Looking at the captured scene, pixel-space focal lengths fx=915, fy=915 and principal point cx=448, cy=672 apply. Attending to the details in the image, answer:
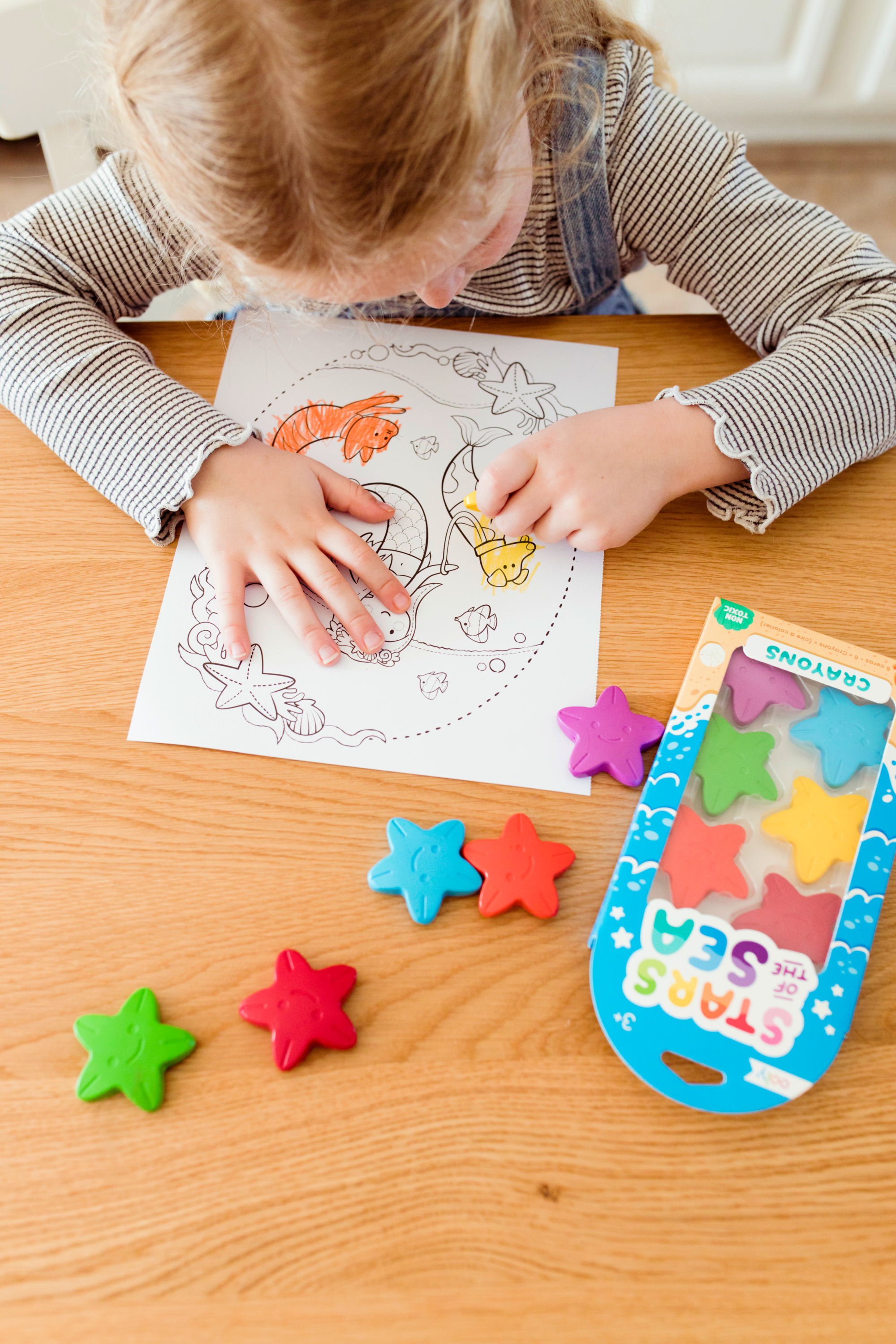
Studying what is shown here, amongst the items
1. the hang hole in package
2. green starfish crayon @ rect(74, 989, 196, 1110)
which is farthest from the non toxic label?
green starfish crayon @ rect(74, 989, 196, 1110)

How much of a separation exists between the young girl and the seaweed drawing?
11 mm

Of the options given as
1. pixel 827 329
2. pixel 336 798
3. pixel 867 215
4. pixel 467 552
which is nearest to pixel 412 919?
pixel 336 798

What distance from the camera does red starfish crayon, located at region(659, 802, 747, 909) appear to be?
434 millimetres

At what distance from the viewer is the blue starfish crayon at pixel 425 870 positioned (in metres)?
0.44

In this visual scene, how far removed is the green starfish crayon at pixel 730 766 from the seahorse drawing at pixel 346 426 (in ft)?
0.87

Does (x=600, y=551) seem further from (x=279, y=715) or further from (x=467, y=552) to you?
(x=279, y=715)

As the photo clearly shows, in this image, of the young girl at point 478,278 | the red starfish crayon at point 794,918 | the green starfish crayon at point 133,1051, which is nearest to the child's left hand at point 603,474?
the young girl at point 478,278

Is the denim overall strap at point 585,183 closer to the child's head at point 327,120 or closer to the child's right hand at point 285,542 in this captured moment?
the child's head at point 327,120

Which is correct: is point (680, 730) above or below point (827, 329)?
Answer: below

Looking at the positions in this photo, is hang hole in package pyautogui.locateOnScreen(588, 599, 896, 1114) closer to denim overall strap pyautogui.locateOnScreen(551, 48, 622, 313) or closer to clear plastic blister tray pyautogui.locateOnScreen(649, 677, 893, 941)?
clear plastic blister tray pyautogui.locateOnScreen(649, 677, 893, 941)

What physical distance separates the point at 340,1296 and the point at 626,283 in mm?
1157

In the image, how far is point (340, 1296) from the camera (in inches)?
14.6

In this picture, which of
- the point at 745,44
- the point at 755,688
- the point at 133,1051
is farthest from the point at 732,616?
the point at 745,44

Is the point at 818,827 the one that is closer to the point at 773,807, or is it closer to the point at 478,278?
the point at 773,807
